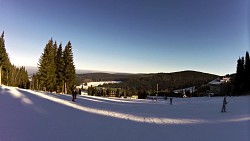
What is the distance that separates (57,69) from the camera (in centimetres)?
5903

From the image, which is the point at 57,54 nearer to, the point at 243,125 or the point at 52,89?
the point at 52,89

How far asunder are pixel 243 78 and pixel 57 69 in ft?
177

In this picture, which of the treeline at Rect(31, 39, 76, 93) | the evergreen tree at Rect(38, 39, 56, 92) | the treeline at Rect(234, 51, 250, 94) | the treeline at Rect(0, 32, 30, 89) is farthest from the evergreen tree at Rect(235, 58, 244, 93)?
the treeline at Rect(0, 32, 30, 89)

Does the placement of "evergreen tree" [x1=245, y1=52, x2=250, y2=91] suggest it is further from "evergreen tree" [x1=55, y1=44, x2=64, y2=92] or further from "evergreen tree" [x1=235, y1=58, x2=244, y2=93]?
"evergreen tree" [x1=55, y1=44, x2=64, y2=92]

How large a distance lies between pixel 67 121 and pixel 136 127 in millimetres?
4130

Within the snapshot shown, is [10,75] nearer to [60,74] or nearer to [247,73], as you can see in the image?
[60,74]

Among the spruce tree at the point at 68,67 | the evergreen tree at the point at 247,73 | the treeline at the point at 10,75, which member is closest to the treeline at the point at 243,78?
the evergreen tree at the point at 247,73

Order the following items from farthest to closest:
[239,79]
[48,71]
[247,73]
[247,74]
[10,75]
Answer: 1. [10,75]
2. [239,79]
3. [247,73]
4. [247,74]
5. [48,71]

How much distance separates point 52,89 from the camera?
56969mm

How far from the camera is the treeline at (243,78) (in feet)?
222

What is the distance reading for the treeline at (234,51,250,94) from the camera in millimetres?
67812

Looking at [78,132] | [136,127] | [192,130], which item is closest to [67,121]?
[78,132]

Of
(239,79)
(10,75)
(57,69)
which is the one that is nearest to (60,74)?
(57,69)

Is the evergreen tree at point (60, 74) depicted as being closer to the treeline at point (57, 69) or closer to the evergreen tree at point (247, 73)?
the treeline at point (57, 69)
